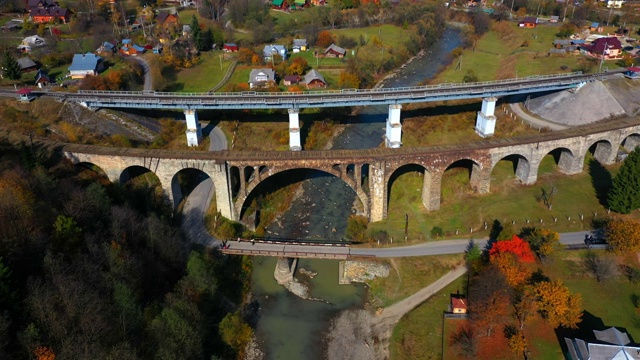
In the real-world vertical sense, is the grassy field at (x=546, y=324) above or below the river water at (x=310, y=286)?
above

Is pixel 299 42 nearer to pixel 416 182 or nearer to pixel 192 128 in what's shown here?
pixel 192 128

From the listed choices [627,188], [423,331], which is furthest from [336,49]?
[423,331]

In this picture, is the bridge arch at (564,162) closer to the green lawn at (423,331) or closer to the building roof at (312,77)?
the green lawn at (423,331)

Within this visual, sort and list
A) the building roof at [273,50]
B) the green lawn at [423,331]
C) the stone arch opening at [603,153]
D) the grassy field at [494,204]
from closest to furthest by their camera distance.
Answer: the green lawn at [423,331], the grassy field at [494,204], the stone arch opening at [603,153], the building roof at [273,50]

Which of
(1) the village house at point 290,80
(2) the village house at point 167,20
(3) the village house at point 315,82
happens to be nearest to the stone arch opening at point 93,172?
(1) the village house at point 290,80

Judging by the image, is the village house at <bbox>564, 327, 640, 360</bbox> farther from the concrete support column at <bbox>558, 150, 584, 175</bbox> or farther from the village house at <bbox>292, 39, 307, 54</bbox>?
A: the village house at <bbox>292, 39, 307, 54</bbox>

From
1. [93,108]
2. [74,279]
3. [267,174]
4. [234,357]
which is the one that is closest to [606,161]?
[267,174]

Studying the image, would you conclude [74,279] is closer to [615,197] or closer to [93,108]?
[93,108]
